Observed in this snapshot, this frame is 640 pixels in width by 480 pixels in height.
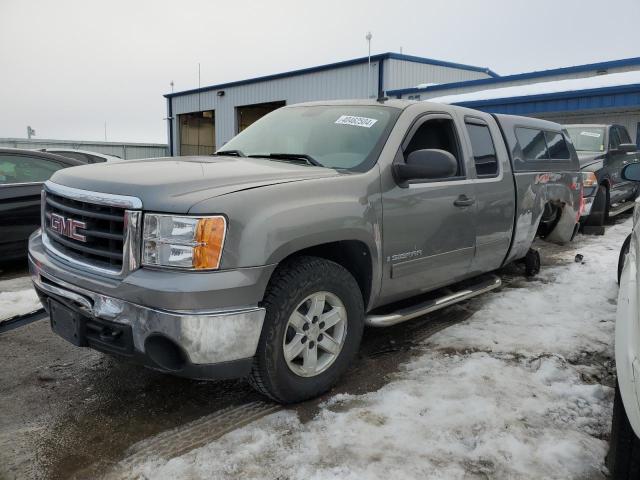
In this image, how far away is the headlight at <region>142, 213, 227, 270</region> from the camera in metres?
2.48

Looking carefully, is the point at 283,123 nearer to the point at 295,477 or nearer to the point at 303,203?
the point at 303,203

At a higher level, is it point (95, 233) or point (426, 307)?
point (95, 233)

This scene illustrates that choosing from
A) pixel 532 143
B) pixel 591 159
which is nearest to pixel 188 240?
pixel 532 143

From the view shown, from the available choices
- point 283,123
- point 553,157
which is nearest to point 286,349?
point 283,123

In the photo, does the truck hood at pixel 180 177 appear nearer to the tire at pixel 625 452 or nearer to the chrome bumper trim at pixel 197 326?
the chrome bumper trim at pixel 197 326

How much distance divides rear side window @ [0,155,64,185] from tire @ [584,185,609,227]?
8352 millimetres

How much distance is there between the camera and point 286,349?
2.83 meters

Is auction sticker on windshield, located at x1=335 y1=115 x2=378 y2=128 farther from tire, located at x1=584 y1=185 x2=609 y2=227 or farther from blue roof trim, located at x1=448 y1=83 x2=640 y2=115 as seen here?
blue roof trim, located at x1=448 y1=83 x2=640 y2=115

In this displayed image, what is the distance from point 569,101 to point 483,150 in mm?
11160

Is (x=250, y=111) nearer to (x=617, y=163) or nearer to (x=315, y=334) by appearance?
(x=617, y=163)

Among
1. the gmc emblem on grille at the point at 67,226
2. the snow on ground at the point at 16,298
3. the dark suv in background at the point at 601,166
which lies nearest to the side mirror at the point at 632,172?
the gmc emblem on grille at the point at 67,226

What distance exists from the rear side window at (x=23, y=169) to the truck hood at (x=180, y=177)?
11.2 ft

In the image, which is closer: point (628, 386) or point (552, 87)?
point (628, 386)

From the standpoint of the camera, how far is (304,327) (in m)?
2.92
